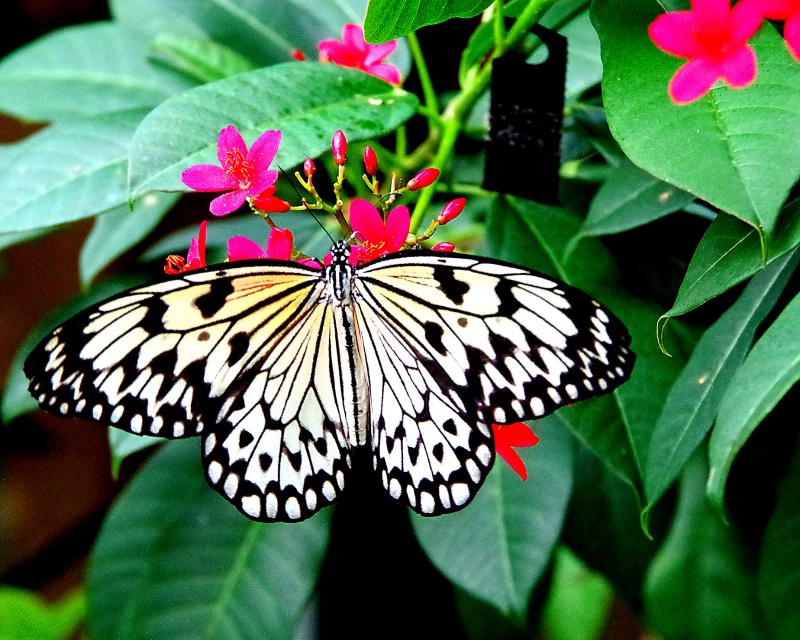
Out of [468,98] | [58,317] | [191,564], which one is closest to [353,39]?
[468,98]

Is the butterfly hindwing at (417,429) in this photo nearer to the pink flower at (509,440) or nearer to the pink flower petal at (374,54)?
the pink flower at (509,440)

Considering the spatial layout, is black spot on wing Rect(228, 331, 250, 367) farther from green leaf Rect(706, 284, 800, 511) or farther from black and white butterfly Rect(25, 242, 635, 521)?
green leaf Rect(706, 284, 800, 511)

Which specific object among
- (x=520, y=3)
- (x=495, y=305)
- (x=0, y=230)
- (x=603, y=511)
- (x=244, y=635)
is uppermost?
(x=520, y=3)

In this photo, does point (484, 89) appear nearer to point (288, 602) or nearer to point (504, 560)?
point (504, 560)

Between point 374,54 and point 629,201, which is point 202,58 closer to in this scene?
point 374,54

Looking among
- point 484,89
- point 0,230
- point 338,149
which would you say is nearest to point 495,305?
point 338,149

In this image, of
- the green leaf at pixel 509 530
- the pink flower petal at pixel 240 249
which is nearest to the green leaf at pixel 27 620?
the green leaf at pixel 509 530
